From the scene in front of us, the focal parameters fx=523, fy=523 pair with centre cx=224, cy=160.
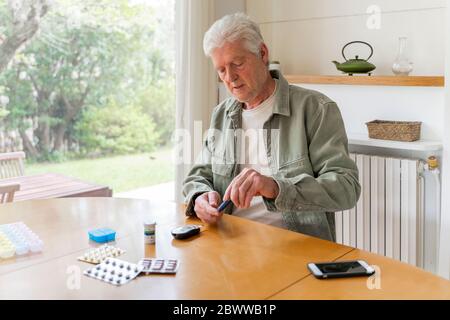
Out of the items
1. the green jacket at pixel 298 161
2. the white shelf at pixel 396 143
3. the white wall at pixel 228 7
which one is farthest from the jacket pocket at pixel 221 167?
the white wall at pixel 228 7

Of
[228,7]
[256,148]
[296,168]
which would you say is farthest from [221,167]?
[228,7]

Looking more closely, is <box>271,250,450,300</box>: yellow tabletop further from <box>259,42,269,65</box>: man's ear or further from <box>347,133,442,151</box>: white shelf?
<box>347,133,442,151</box>: white shelf

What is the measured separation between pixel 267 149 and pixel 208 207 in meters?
0.38

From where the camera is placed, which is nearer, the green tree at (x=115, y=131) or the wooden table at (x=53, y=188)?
the wooden table at (x=53, y=188)

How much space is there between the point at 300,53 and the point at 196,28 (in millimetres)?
661

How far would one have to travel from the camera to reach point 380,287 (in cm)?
118

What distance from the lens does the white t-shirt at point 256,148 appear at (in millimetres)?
1955

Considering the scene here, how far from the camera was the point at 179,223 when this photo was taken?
5.62 ft

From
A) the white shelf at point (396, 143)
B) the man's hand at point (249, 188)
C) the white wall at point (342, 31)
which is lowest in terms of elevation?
the man's hand at point (249, 188)

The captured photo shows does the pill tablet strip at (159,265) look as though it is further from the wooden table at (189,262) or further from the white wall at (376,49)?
the white wall at (376,49)

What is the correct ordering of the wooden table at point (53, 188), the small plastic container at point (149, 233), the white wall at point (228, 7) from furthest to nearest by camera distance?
the white wall at point (228, 7), the wooden table at point (53, 188), the small plastic container at point (149, 233)

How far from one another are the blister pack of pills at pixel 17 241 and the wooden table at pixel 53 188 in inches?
48.7

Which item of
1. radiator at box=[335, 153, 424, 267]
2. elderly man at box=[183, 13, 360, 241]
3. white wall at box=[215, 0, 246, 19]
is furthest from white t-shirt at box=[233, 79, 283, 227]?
white wall at box=[215, 0, 246, 19]

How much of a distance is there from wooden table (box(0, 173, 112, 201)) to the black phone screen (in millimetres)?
1917
